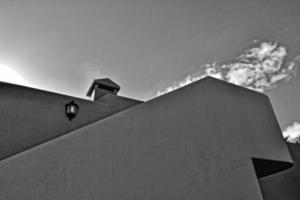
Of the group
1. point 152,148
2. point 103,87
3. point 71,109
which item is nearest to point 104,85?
point 103,87

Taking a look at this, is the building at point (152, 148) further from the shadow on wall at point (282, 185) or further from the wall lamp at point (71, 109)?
the shadow on wall at point (282, 185)

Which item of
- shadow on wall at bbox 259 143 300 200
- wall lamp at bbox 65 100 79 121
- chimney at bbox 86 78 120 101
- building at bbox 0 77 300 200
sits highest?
chimney at bbox 86 78 120 101

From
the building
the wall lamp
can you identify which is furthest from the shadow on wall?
the wall lamp

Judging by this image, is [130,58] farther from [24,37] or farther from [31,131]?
[31,131]

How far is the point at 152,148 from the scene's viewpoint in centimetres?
266

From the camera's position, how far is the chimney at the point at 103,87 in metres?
7.66

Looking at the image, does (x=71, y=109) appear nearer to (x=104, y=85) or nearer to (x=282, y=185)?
(x=104, y=85)

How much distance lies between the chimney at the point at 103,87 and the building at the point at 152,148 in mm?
2668

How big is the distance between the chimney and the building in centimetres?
267

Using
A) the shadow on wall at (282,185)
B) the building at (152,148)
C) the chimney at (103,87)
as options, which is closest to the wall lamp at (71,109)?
the building at (152,148)

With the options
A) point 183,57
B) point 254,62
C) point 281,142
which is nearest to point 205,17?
point 183,57

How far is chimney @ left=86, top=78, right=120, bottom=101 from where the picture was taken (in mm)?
7665

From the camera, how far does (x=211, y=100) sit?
3750 millimetres

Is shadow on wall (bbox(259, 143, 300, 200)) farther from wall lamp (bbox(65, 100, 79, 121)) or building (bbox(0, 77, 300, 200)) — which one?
wall lamp (bbox(65, 100, 79, 121))
